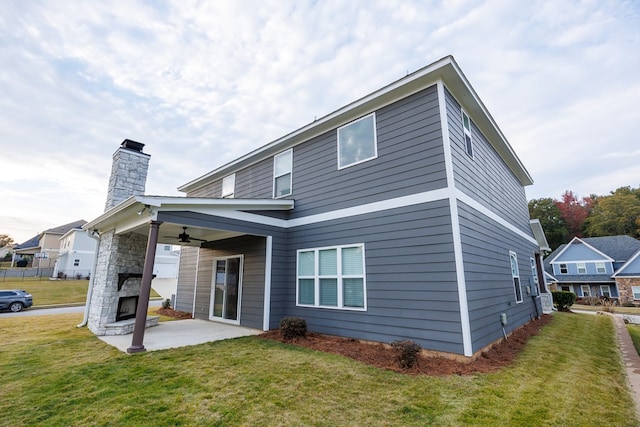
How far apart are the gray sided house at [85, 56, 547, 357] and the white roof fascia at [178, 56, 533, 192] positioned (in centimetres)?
3

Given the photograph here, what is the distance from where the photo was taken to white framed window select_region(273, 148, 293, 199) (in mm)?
8755

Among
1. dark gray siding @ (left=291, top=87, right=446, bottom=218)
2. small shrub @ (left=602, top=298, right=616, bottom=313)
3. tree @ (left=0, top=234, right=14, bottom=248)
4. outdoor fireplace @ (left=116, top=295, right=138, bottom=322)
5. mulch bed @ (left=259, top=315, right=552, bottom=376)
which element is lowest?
small shrub @ (left=602, top=298, right=616, bottom=313)

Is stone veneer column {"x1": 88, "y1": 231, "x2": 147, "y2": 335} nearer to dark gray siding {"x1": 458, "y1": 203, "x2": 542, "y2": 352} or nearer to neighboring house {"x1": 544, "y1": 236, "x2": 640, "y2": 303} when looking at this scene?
dark gray siding {"x1": 458, "y1": 203, "x2": 542, "y2": 352}

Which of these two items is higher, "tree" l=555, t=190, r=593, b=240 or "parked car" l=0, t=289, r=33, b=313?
"tree" l=555, t=190, r=593, b=240

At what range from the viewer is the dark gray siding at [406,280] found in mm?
5078

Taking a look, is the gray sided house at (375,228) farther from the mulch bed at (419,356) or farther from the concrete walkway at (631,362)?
the concrete walkway at (631,362)

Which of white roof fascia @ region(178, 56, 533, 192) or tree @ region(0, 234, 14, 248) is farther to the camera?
tree @ region(0, 234, 14, 248)

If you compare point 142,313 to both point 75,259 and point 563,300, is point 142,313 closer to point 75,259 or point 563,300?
point 563,300

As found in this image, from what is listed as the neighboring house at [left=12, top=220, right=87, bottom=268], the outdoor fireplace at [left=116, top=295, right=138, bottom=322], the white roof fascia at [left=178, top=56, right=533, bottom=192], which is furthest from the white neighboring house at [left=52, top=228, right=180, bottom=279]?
the white roof fascia at [left=178, top=56, right=533, bottom=192]

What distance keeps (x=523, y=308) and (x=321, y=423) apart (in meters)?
8.53

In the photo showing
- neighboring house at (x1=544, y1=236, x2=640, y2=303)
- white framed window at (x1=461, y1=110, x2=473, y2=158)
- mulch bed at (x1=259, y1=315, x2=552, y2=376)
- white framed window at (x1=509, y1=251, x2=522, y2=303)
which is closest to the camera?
mulch bed at (x1=259, y1=315, x2=552, y2=376)

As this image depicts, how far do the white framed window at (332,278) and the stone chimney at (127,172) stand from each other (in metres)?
5.79

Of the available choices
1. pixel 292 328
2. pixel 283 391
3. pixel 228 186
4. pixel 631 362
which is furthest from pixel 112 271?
pixel 631 362

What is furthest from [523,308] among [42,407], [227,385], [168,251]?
[168,251]
